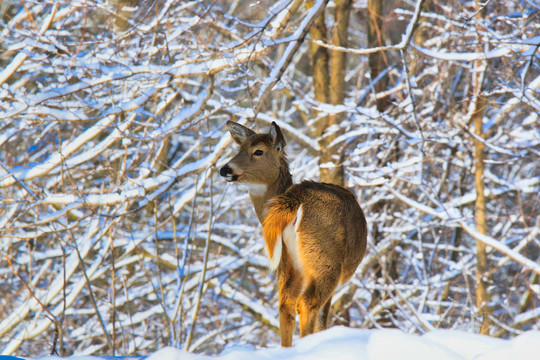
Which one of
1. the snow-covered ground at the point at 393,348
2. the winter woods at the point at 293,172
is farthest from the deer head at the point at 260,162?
the snow-covered ground at the point at 393,348

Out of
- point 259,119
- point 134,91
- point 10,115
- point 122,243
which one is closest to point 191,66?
point 134,91

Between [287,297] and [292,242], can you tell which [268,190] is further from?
[287,297]

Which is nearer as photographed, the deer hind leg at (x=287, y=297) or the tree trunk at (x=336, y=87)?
the deer hind leg at (x=287, y=297)

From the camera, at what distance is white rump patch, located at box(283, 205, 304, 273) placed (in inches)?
Result: 135

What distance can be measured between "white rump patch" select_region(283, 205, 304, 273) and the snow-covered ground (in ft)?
3.19

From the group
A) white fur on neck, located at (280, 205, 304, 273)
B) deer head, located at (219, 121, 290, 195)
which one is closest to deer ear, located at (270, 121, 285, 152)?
deer head, located at (219, 121, 290, 195)

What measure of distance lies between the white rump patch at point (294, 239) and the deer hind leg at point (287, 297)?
39mm

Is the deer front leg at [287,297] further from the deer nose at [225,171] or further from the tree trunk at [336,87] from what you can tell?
the tree trunk at [336,87]

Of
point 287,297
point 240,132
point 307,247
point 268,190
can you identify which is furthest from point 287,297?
point 240,132

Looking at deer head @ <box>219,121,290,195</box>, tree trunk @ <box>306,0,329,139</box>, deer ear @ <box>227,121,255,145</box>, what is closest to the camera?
deer head @ <box>219,121,290,195</box>

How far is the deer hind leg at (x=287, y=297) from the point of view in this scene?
338 centimetres

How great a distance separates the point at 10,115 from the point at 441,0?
28.1ft

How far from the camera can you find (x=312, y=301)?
3400mm

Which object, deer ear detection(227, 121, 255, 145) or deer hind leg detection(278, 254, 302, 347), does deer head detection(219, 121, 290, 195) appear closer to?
deer ear detection(227, 121, 255, 145)
